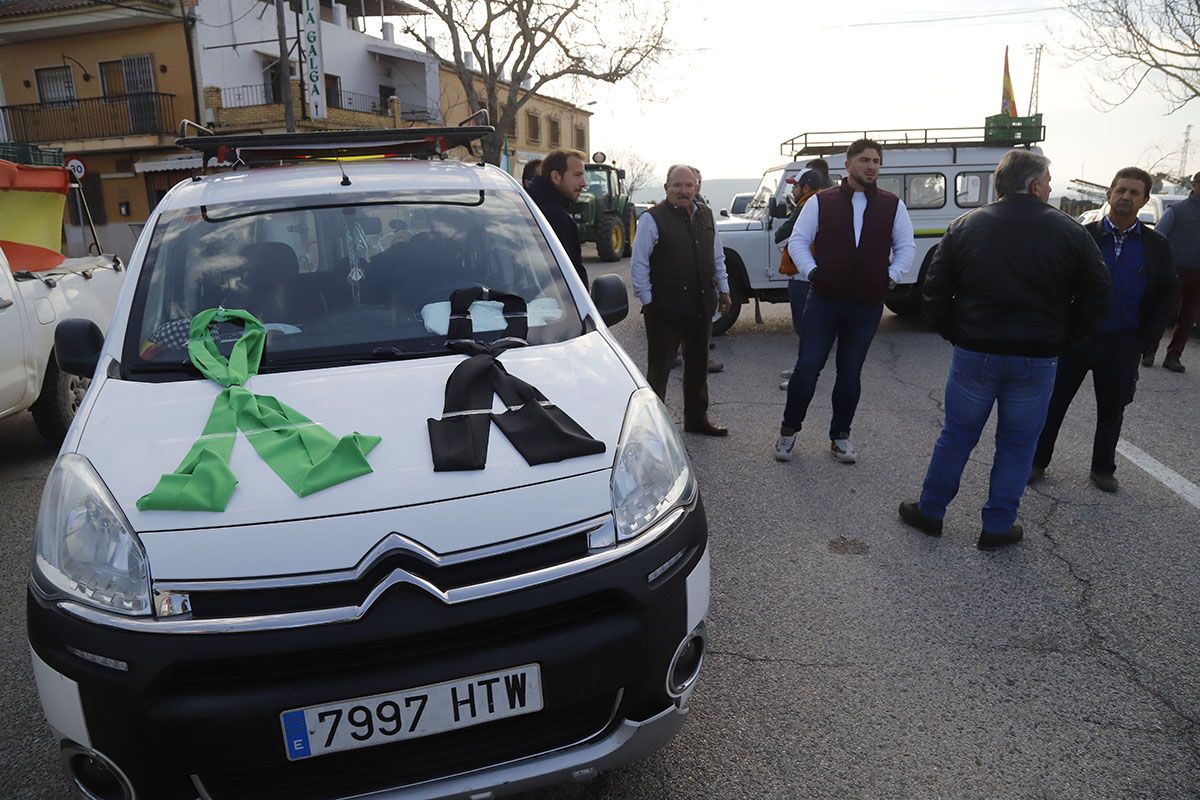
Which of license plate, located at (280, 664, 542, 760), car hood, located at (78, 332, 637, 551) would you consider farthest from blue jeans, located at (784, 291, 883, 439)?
license plate, located at (280, 664, 542, 760)

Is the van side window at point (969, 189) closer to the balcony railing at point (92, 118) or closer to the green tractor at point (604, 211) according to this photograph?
the green tractor at point (604, 211)

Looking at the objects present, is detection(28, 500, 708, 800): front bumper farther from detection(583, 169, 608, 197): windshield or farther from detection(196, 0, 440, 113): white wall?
detection(196, 0, 440, 113): white wall

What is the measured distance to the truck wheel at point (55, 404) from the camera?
19.7ft

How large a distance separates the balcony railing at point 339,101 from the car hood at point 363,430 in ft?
98.1

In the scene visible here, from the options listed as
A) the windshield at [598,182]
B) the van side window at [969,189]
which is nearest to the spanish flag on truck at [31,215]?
the van side window at [969,189]

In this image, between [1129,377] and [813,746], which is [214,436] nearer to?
[813,746]

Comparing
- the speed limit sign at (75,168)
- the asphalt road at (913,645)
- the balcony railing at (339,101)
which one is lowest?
the asphalt road at (913,645)

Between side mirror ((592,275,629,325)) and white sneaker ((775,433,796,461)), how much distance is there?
8.27 ft

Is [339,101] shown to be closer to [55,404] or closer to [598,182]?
[598,182]

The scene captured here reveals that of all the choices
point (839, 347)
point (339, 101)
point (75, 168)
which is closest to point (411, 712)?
point (839, 347)

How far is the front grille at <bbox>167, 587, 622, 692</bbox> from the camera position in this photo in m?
1.83

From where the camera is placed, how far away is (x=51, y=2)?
96.1 ft

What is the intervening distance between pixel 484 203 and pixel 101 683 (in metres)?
2.22

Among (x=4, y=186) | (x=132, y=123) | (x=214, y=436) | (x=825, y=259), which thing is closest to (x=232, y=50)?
(x=132, y=123)
